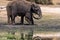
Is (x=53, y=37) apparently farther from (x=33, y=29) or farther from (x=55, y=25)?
(x=55, y=25)

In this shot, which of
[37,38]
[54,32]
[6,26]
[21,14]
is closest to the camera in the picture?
[37,38]

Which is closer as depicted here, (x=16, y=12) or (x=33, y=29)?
(x=33, y=29)

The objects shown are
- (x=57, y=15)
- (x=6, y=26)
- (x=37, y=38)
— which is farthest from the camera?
(x=57, y=15)

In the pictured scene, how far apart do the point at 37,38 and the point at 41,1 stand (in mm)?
11382

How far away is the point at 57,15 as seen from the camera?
727 inches

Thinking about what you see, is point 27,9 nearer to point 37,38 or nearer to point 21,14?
point 21,14

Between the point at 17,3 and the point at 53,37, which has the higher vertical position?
the point at 17,3

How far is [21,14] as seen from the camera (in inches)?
601

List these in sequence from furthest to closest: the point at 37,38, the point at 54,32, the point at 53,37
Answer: the point at 54,32
the point at 53,37
the point at 37,38

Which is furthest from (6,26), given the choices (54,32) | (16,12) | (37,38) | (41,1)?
(41,1)

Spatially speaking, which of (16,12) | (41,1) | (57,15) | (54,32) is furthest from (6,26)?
(41,1)

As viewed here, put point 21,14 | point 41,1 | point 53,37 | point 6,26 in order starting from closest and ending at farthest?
1. point 53,37
2. point 6,26
3. point 21,14
4. point 41,1

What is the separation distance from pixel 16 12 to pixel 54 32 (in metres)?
2.66

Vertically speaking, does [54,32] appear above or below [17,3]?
below
